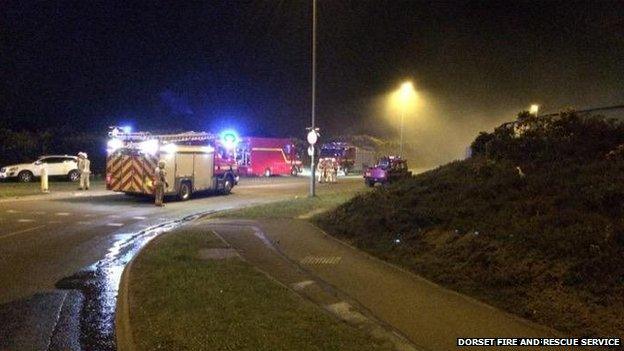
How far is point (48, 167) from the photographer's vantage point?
35.8 m

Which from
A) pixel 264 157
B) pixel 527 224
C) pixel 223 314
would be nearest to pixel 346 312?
pixel 223 314

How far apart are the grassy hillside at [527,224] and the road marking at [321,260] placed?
91 cm

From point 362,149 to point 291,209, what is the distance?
4481 cm

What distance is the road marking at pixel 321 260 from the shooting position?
12086 millimetres

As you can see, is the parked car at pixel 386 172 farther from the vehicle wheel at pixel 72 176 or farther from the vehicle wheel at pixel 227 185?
the vehicle wheel at pixel 72 176

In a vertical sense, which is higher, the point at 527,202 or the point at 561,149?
the point at 561,149

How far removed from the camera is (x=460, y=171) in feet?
52.5

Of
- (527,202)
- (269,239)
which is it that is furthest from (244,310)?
(269,239)

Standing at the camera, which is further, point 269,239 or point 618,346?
point 269,239

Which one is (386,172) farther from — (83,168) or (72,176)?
(72,176)

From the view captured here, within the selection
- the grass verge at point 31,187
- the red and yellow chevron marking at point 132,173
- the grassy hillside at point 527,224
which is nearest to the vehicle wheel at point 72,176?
the grass verge at point 31,187

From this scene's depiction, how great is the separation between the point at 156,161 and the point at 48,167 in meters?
13.5

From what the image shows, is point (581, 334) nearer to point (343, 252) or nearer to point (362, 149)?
point (343, 252)

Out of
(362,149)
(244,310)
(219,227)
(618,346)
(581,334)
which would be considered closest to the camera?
(618,346)
